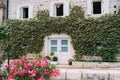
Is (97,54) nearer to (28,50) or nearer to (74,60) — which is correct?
(74,60)

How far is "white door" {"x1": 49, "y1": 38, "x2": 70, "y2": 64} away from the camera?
1440 centimetres

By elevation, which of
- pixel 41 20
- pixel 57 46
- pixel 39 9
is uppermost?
pixel 39 9

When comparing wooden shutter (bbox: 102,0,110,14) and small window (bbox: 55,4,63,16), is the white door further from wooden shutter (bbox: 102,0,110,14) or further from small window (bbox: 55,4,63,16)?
wooden shutter (bbox: 102,0,110,14)

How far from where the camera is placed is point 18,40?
15.2 m

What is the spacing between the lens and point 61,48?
14.6 meters

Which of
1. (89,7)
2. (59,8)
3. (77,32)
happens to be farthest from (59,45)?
(89,7)

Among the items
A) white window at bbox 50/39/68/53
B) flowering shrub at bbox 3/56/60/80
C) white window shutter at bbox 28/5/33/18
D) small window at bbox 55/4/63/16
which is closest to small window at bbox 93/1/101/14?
small window at bbox 55/4/63/16

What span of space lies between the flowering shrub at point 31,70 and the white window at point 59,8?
10.2m

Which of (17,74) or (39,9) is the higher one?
(39,9)

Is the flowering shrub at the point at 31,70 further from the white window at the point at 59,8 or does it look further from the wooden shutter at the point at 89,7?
the white window at the point at 59,8

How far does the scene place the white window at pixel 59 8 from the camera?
48.0 feet

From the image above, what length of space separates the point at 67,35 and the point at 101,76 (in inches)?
313

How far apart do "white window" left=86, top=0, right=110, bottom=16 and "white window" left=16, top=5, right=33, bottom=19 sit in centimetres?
475

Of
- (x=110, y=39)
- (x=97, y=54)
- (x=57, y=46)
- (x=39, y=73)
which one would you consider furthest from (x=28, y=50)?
(x=39, y=73)
